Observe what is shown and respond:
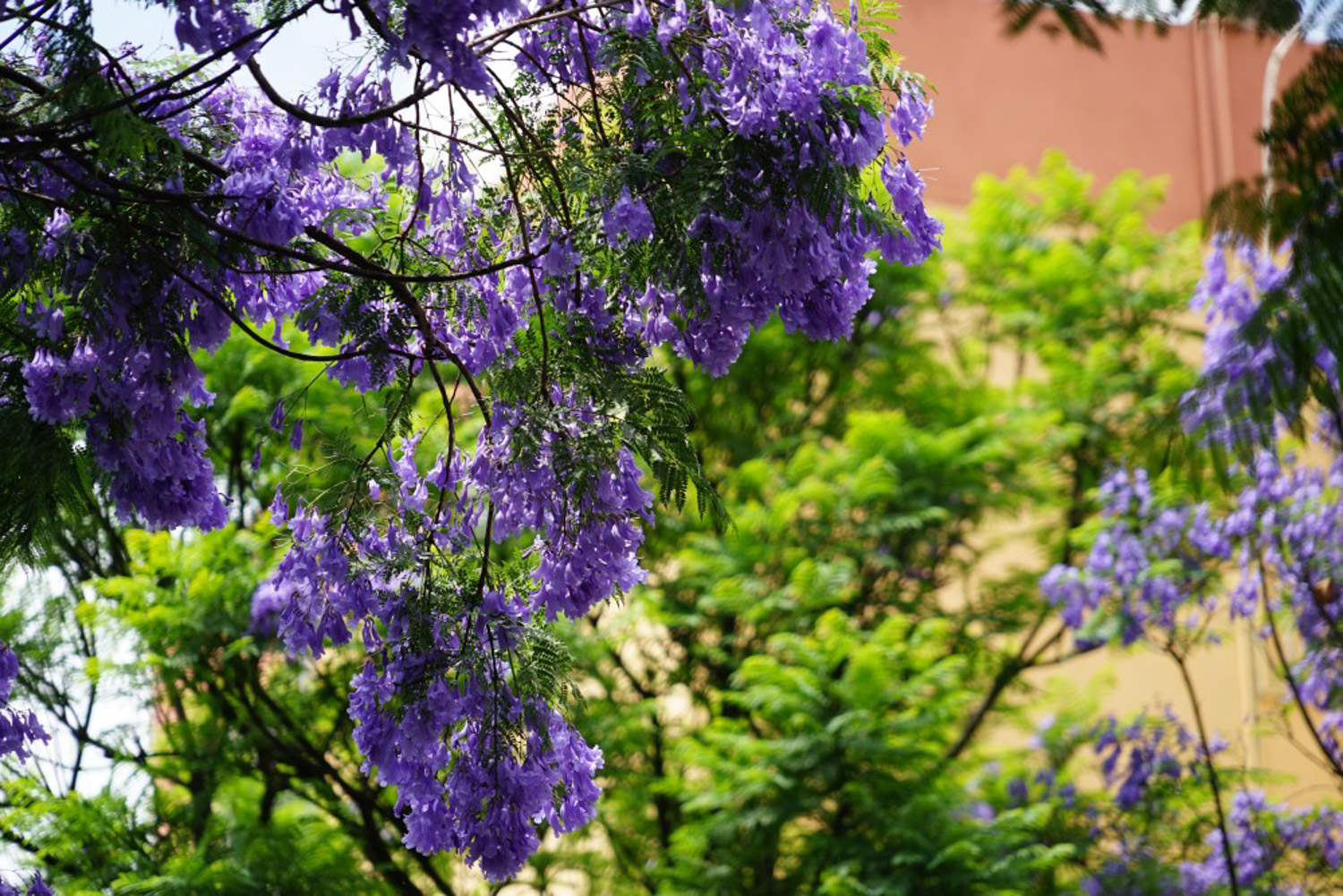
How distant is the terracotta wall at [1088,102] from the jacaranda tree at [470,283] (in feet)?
35.1

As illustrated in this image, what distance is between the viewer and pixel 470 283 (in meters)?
4.25

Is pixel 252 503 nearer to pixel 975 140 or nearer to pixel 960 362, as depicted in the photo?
pixel 960 362

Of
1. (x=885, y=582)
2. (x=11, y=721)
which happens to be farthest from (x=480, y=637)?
(x=885, y=582)

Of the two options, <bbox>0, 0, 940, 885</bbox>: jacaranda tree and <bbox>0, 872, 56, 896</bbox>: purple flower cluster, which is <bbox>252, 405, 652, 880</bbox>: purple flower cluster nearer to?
<bbox>0, 0, 940, 885</bbox>: jacaranda tree

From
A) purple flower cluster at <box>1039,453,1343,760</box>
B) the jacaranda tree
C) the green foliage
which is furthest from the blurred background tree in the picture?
purple flower cluster at <box>1039,453,1343,760</box>

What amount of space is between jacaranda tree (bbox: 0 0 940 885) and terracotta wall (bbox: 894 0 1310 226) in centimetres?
1069

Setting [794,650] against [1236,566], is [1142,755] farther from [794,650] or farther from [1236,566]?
[794,650]

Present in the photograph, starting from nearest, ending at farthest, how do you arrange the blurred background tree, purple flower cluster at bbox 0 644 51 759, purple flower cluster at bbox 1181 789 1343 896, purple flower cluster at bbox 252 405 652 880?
purple flower cluster at bbox 252 405 652 880, purple flower cluster at bbox 0 644 51 759, the blurred background tree, purple flower cluster at bbox 1181 789 1343 896

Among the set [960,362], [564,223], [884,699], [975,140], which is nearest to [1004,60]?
[975,140]

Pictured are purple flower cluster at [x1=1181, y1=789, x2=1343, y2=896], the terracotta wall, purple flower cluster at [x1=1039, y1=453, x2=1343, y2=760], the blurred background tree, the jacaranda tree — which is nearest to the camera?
the jacaranda tree

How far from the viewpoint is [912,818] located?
27.6 feet

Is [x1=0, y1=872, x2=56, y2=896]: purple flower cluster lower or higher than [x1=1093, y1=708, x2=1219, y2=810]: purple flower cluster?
lower

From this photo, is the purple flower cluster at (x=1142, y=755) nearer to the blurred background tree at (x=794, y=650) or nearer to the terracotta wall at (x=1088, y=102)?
the blurred background tree at (x=794, y=650)

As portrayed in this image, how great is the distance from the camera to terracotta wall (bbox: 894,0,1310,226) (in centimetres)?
1493
